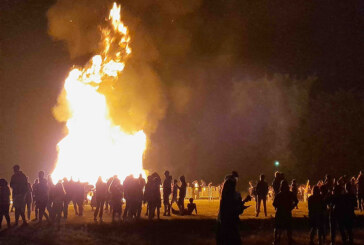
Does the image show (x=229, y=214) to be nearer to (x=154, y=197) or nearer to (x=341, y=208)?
(x=341, y=208)

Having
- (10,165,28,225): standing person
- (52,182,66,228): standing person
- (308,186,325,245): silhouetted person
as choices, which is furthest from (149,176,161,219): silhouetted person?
(308,186,325,245): silhouetted person

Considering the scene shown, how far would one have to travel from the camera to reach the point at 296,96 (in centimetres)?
5312

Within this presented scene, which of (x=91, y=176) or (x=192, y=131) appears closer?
(x=91, y=176)

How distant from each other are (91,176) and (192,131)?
92.1 feet

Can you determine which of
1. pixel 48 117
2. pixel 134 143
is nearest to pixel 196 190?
pixel 134 143

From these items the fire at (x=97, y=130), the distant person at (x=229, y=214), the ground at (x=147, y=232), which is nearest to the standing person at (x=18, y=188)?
the ground at (x=147, y=232)

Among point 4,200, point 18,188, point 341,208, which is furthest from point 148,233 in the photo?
point 341,208

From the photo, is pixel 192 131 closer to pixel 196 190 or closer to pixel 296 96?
pixel 296 96

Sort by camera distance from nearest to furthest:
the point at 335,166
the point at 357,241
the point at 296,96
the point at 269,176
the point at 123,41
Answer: the point at 357,241 < the point at 123,41 < the point at 335,166 < the point at 269,176 < the point at 296,96

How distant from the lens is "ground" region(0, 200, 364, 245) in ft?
48.6

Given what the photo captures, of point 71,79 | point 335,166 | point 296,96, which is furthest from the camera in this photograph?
point 296,96

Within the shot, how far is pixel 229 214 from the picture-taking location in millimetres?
9312

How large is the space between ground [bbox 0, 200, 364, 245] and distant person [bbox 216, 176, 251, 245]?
6001mm

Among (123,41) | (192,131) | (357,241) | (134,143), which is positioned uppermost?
(123,41)
